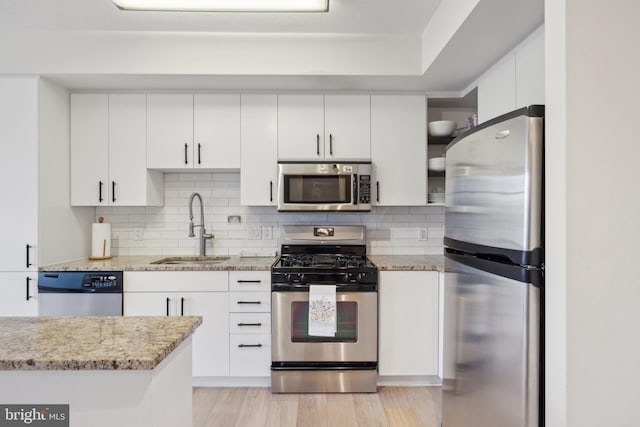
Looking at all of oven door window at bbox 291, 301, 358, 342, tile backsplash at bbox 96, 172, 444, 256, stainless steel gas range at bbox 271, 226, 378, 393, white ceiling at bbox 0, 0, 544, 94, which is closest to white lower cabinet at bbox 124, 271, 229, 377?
stainless steel gas range at bbox 271, 226, 378, 393

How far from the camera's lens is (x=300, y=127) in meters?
2.96

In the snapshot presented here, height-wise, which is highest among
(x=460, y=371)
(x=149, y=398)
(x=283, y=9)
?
(x=283, y=9)

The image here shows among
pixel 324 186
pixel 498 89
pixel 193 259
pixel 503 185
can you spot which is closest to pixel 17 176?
pixel 193 259

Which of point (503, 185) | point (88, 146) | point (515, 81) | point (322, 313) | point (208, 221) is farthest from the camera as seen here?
point (208, 221)

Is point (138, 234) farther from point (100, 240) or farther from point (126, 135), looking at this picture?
point (126, 135)

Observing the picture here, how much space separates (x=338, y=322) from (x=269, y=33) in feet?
6.61

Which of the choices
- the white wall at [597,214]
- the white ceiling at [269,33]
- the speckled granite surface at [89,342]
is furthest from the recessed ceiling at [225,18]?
the speckled granite surface at [89,342]

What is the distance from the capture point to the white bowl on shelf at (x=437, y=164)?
3.01m

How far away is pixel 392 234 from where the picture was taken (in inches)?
130

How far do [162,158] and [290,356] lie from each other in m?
1.75

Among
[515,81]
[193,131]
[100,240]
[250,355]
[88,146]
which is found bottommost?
[250,355]

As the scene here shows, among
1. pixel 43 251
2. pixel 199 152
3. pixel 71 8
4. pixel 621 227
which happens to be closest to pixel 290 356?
pixel 199 152

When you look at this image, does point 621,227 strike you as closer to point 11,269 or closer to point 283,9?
point 283,9

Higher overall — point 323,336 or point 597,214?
point 597,214
